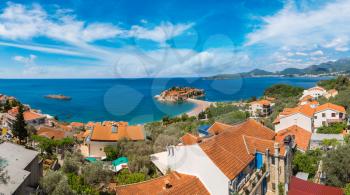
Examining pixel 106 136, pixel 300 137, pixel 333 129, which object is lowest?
pixel 333 129

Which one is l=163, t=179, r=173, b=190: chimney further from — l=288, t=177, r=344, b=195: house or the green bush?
the green bush

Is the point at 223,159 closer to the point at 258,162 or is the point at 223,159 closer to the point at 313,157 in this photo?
the point at 258,162

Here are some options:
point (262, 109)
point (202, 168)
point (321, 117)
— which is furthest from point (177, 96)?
point (202, 168)

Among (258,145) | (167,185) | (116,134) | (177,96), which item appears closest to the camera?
(167,185)

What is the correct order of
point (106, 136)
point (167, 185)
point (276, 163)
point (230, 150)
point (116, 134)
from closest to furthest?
point (167, 185)
point (230, 150)
point (276, 163)
point (106, 136)
point (116, 134)

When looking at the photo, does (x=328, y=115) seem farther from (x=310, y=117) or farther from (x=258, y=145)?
(x=258, y=145)

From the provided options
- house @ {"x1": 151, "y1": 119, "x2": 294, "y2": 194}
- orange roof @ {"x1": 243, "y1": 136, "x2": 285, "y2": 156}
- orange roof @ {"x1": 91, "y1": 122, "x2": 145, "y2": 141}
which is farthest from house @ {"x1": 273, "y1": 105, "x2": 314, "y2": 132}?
orange roof @ {"x1": 91, "y1": 122, "x2": 145, "y2": 141}

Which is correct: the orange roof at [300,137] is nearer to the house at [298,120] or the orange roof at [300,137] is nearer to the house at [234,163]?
the house at [298,120]
